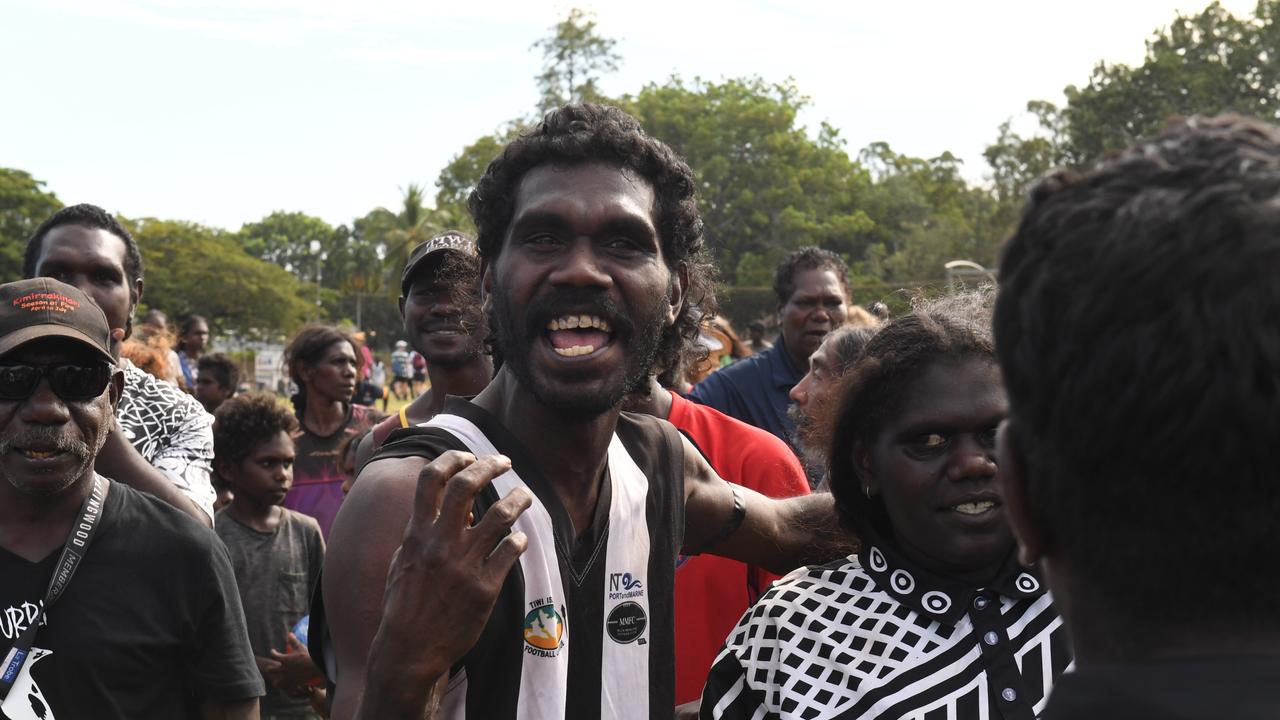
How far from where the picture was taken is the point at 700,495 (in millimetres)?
3029

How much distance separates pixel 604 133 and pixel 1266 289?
190cm

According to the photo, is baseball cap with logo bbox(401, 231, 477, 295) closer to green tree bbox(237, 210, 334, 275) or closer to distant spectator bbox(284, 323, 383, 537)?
distant spectator bbox(284, 323, 383, 537)

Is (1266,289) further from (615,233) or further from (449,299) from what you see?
(449,299)

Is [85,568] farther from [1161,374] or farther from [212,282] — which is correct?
[212,282]

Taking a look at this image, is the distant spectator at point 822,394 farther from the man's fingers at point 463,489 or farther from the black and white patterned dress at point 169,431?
the black and white patterned dress at point 169,431

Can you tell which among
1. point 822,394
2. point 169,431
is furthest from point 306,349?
point 822,394

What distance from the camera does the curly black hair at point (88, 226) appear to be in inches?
175

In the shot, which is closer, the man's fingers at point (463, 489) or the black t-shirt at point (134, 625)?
the man's fingers at point (463, 489)

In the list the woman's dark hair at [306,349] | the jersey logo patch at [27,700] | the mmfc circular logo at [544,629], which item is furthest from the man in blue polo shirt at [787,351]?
the jersey logo patch at [27,700]

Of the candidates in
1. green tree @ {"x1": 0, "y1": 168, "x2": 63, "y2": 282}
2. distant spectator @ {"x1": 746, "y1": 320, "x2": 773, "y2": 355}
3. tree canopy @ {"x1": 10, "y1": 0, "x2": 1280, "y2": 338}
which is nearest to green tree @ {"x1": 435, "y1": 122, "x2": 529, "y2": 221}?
tree canopy @ {"x1": 10, "y1": 0, "x2": 1280, "y2": 338}

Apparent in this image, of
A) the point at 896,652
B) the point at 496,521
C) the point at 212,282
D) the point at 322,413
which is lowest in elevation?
the point at 896,652

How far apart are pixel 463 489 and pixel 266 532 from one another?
162 inches

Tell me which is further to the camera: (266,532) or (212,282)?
(212,282)

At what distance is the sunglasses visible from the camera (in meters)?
3.23
